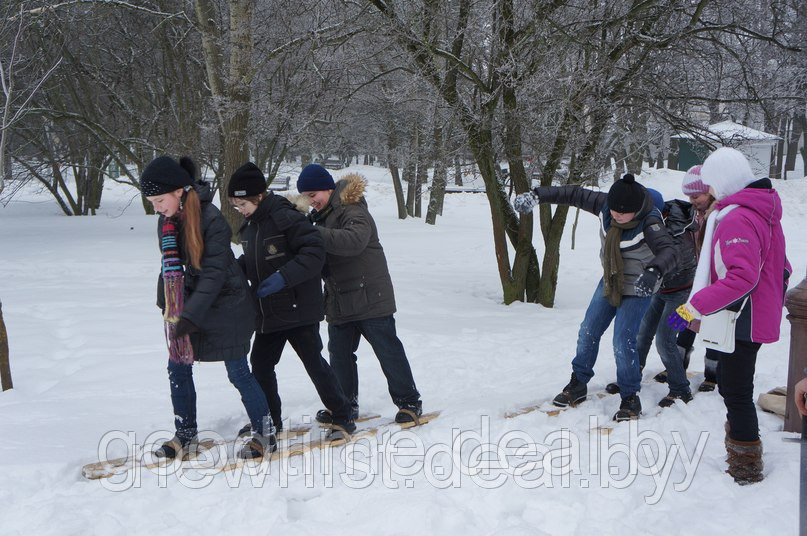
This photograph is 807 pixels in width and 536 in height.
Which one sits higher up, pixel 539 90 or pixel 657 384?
pixel 539 90

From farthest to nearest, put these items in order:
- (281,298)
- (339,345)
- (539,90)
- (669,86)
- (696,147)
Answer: (696,147)
(669,86)
(539,90)
(339,345)
(281,298)

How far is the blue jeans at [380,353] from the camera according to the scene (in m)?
4.34

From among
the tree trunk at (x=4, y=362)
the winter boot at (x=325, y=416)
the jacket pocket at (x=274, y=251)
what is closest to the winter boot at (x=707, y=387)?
the winter boot at (x=325, y=416)

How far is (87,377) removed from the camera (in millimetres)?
5465

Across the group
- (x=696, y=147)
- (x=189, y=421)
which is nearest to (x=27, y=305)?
(x=189, y=421)

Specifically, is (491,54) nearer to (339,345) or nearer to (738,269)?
(339,345)

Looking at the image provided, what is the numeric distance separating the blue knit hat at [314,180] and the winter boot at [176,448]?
1.62 meters

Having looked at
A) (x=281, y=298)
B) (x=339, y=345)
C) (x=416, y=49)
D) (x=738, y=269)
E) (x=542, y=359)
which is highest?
(x=416, y=49)

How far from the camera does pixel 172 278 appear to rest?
358cm

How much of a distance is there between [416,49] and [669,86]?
10.6ft

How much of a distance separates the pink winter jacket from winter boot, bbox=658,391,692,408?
4.97 feet

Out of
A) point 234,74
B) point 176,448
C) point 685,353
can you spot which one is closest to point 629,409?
point 685,353

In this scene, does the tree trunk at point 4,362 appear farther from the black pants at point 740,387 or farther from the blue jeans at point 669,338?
the black pants at point 740,387

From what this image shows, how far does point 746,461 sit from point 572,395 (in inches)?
54.3
